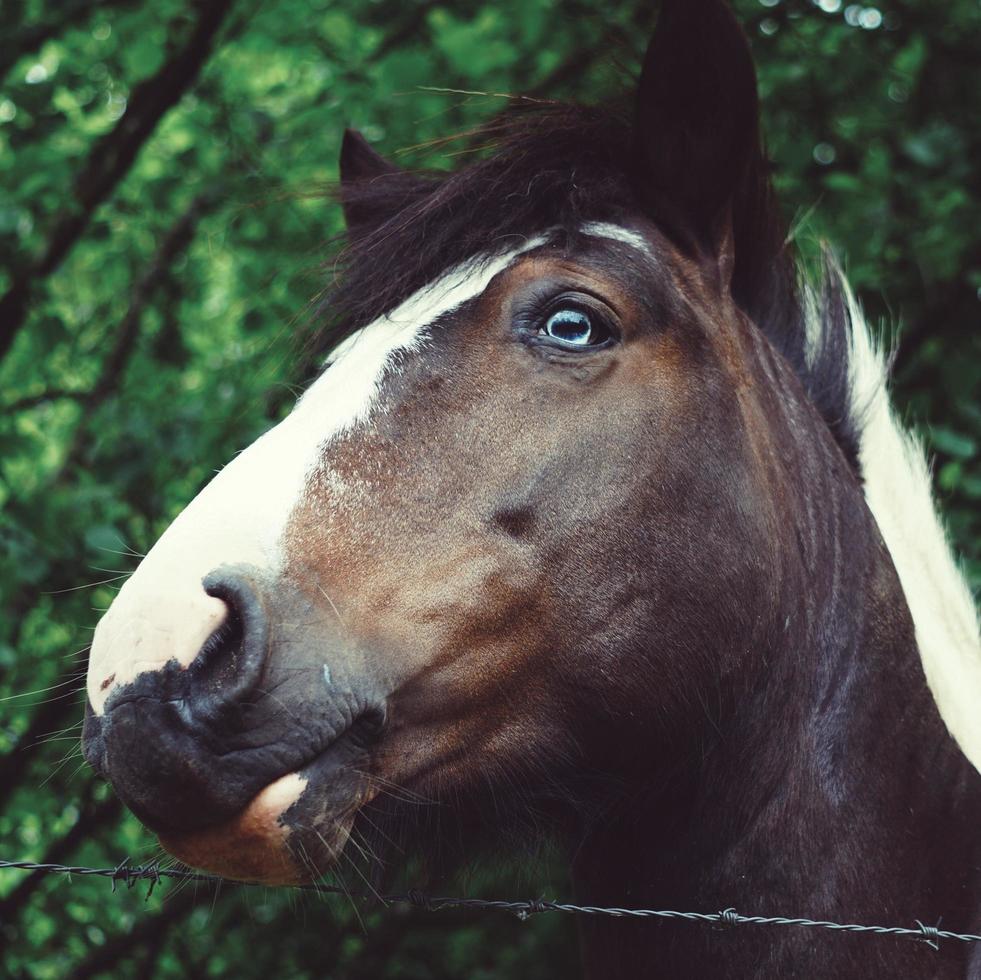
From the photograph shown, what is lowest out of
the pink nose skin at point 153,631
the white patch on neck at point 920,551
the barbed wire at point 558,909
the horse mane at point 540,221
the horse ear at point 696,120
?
the barbed wire at point 558,909

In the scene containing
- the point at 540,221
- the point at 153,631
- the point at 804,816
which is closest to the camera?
the point at 153,631

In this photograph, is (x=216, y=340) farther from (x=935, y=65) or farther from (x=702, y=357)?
(x=702, y=357)

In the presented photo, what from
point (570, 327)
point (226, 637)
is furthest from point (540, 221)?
point (226, 637)

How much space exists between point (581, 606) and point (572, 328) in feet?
1.76

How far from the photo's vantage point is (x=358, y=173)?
2982 mm

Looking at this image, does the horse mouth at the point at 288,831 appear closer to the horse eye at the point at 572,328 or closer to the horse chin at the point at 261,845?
the horse chin at the point at 261,845

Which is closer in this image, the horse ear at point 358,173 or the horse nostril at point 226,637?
the horse nostril at point 226,637

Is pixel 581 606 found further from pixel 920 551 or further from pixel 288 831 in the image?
pixel 920 551

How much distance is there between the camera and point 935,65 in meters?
4.75

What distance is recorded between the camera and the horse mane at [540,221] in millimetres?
2205

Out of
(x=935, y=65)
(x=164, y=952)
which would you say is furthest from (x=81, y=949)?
(x=935, y=65)

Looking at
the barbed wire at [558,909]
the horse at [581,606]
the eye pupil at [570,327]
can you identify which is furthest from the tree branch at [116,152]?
the barbed wire at [558,909]

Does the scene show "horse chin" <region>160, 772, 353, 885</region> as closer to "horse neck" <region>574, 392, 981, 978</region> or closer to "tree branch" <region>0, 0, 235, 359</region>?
"horse neck" <region>574, 392, 981, 978</region>

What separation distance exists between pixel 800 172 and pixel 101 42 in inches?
122
